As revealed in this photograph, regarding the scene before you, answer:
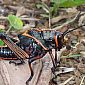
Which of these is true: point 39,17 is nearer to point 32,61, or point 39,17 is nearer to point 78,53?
point 78,53

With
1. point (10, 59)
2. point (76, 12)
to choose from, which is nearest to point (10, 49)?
point (10, 59)

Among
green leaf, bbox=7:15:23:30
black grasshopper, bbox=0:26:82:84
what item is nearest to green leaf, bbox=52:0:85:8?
green leaf, bbox=7:15:23:30

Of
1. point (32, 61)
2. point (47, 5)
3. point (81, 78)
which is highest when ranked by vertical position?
point (47, 5)

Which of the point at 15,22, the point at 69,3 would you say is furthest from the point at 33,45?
the point at 69,3

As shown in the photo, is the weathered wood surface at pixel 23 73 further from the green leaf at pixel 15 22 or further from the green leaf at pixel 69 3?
the green leaf at pixel 69 3

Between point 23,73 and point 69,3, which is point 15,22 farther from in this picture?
point 23,73

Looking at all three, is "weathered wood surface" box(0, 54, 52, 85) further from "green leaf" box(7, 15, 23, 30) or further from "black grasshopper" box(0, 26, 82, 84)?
"green leaf" box(7, 15, 23, 30)
